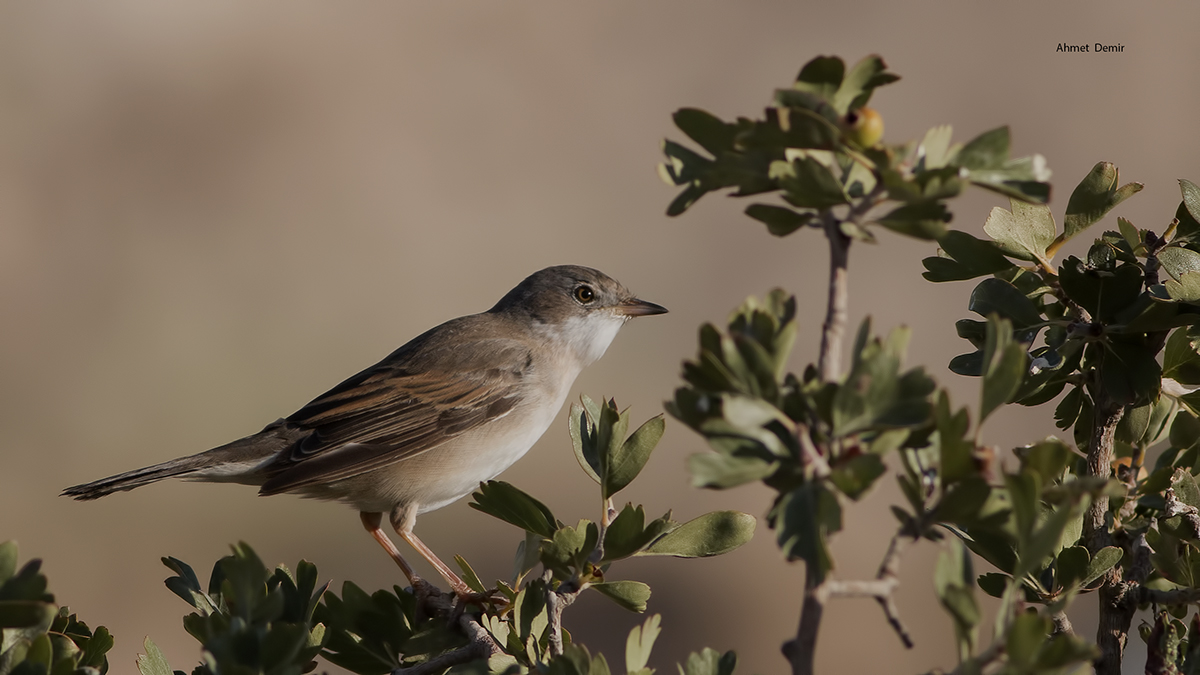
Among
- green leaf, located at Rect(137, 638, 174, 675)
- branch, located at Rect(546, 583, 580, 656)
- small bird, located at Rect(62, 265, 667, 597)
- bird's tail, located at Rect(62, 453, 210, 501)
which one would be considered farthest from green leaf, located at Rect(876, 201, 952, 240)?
bird's tail, located at Rect(62, 453, 210, 501)

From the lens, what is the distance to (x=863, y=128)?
136 cm

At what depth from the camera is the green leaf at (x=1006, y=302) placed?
203 centimetres

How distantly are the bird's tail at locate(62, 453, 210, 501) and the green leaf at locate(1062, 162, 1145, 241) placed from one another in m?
3.61

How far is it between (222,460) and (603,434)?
3.10m

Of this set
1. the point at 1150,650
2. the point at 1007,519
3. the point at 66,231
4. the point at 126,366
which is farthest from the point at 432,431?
the point at 66,231

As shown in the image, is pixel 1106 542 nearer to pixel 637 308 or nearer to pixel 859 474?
pixel 859 474

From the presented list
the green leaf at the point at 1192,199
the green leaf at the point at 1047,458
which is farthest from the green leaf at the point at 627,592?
the green leaf at the point at 1192,199

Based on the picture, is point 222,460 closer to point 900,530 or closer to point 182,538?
point 900,530

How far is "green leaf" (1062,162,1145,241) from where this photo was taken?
7.03ft

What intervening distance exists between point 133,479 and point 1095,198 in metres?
3.76

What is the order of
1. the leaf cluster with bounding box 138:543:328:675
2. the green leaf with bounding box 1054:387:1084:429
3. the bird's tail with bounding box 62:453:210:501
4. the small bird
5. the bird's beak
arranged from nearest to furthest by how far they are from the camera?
the leaf cluster with bounding box 138:543:328:675 → the green leaf with bounding box 1054:387:1084:429 → the bird's tail with bounding box 62:453:210:501 → the small bird → the bird's beak

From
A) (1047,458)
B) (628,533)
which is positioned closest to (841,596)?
(1047,458)

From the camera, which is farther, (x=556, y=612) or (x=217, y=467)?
(x=217, y=467)

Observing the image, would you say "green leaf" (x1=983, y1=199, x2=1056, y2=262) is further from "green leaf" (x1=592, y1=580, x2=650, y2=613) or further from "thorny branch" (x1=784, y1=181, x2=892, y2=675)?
"green leaf" (x1=592, y1=580, x2=650, y2=613)
